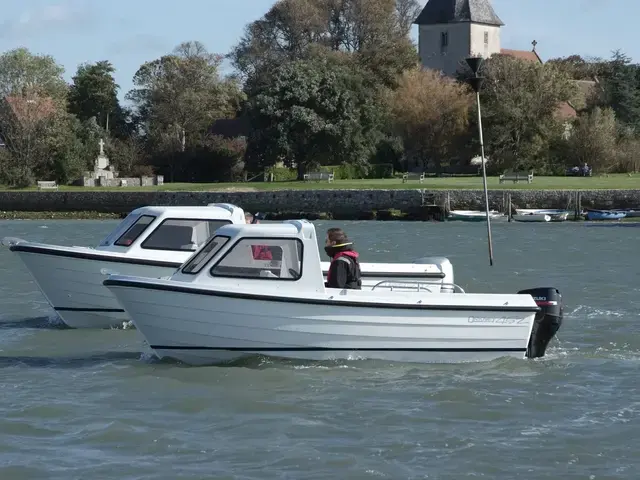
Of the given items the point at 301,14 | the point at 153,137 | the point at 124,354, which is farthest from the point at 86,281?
the point at 301,14

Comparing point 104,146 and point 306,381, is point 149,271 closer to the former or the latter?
point 306,381

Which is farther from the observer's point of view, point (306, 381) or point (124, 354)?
point (124, 354)

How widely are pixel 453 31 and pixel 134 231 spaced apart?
97.3 metres

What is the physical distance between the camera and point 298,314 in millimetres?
14336

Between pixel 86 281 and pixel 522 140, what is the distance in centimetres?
6640

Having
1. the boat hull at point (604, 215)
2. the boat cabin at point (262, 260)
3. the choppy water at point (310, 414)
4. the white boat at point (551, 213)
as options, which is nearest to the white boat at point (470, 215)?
the white boat at point (551, 213)

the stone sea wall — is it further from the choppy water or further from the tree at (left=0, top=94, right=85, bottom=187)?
the choppy water

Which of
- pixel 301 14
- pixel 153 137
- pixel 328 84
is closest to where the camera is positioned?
pixel 328 84

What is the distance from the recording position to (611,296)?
969 inches

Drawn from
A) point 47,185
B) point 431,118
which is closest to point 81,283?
point 47,185

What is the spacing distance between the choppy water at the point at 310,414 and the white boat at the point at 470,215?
39670 mm

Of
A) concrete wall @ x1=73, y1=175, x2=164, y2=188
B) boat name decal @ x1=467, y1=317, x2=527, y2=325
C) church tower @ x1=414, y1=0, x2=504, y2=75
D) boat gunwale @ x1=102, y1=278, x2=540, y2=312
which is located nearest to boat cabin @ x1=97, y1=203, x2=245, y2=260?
boat gunwale @ x1=102, y1=278, x2=540, y2=312

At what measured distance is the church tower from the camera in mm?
112750

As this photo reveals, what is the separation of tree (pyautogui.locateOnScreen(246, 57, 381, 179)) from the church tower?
33048 mm
